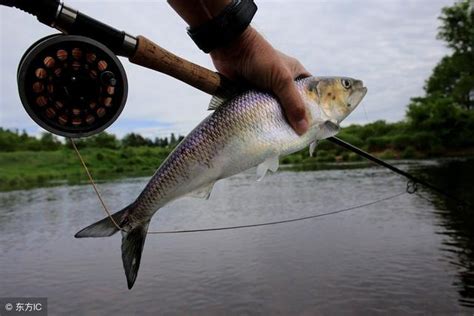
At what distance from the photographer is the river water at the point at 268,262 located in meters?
11.2

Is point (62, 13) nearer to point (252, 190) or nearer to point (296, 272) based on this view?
point (296, 272)

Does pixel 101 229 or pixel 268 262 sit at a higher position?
pixel 101 229

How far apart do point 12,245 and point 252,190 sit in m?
16.1

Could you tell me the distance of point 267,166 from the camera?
206cm

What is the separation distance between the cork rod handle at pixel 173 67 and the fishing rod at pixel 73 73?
2.2 inches

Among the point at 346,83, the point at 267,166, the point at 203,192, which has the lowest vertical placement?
the point at 203,192

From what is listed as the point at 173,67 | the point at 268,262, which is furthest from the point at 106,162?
the point at 173,67

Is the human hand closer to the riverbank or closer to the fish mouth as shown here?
the fish mouth

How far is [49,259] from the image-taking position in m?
15.8

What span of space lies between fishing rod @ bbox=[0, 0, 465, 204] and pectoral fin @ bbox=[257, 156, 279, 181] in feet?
1.20

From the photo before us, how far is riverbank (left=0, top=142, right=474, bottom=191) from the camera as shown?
48.1 meters

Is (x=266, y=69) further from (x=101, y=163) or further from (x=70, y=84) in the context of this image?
(x=101, y=163)

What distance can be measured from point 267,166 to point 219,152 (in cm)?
22

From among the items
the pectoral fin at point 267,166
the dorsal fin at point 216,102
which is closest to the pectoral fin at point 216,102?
the dorsal fin at point 216,102
